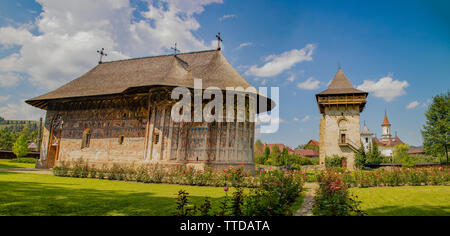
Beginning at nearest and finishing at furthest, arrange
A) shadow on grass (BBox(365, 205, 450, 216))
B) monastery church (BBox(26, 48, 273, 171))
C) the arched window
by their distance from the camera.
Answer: shadow on grass (BBox(365, 205, 450, 216)) < monastery church (BBox(26, 48, 273, 171)) < the arched window

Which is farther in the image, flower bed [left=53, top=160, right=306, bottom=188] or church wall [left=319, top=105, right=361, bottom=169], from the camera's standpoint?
church wall [left=319, top=105, right=361, bottom=169]

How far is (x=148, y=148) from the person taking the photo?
16453 mm

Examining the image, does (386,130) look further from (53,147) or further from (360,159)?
(53,147)

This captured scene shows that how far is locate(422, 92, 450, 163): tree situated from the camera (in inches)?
1094

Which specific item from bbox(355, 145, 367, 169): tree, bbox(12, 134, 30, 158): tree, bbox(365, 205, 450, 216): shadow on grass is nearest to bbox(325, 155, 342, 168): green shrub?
bbox(355, 145, 367, 169): tree

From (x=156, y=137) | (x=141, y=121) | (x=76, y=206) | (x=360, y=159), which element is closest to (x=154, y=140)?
(x=156, y=137)

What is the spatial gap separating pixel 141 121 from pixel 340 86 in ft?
85.4

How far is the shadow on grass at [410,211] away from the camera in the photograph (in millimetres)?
5703

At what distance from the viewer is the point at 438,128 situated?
92.5 feet

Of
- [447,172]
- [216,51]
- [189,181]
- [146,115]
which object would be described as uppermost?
[216,51]

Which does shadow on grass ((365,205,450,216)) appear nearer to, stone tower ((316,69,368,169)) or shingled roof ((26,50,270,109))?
shingled roof ((26,50,270,109))

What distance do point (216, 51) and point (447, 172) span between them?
16.2 m
